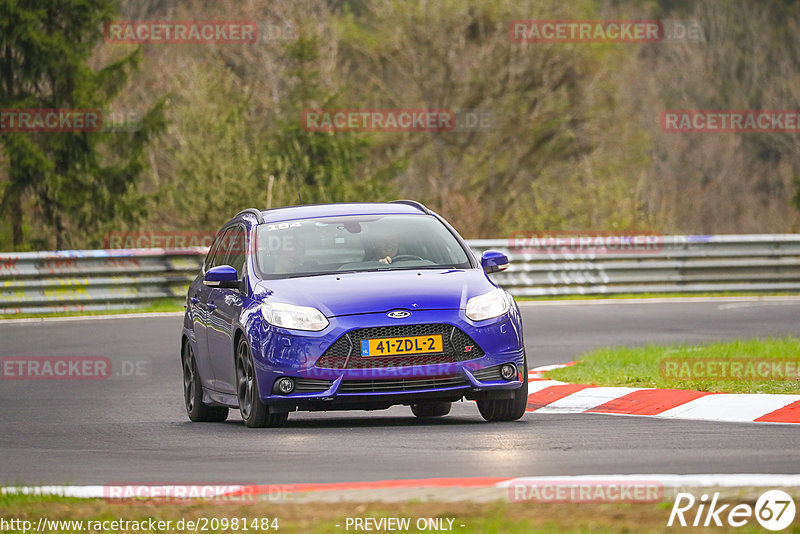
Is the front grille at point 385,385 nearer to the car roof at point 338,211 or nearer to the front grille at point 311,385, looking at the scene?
the front grille at point 311,385

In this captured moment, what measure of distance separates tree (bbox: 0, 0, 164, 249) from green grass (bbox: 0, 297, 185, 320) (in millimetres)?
9642

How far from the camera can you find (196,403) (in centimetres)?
1224

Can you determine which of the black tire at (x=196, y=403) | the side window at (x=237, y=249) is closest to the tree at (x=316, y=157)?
the black tire at (x=196, y=403)

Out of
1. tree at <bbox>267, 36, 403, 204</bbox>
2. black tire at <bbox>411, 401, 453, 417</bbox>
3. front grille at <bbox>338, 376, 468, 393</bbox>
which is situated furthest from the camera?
tree at <bbox>267, 36, 403, 204</bbox>

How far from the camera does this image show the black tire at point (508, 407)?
10.7 meters

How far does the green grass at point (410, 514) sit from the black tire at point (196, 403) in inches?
200

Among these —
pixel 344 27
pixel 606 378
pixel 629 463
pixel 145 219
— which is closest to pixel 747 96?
pixel 344 27

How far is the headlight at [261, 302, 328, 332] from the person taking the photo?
1027 cm

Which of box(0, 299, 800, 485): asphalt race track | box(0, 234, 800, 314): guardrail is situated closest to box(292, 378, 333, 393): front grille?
box(0, 299, 800, 485): asphalt race track

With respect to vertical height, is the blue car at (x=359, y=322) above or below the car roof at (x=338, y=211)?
below

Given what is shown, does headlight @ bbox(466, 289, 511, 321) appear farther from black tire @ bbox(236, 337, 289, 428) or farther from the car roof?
the car roof

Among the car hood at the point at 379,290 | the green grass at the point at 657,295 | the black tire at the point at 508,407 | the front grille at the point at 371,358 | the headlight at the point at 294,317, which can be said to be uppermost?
the car hood at the point at 379,290

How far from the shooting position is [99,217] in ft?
117

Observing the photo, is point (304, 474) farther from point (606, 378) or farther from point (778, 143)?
point (778, 143)
